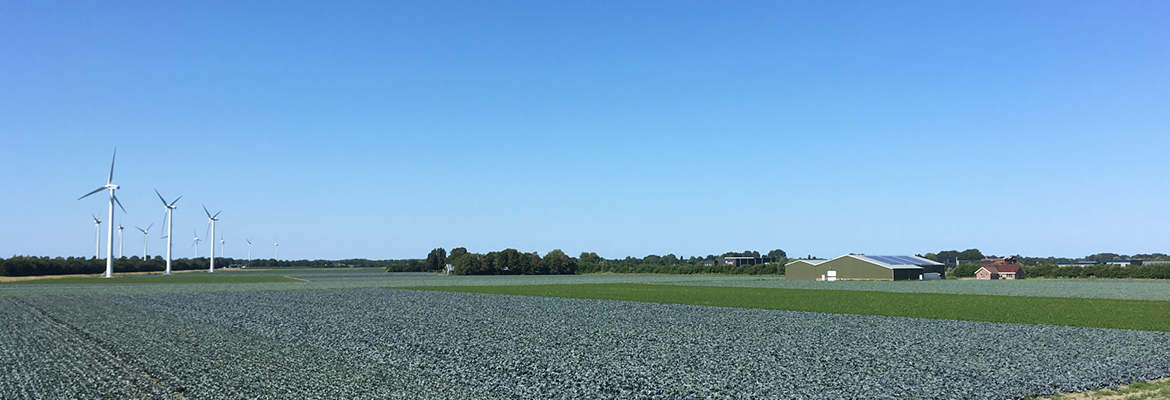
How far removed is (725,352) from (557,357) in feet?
16.7

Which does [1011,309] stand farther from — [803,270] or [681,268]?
[681,268]

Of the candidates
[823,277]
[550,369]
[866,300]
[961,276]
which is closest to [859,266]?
[823,277]

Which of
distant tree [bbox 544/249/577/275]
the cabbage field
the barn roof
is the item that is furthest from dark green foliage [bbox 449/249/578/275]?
the cabbage field

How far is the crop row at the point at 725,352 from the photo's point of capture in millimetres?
16094

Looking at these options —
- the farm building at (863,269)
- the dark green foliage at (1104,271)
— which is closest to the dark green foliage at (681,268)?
the farm building at (863,269)

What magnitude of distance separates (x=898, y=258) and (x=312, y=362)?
98.6m

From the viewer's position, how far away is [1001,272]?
105 m

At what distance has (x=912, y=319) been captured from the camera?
108 ft

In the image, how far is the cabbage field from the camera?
51.6 ft

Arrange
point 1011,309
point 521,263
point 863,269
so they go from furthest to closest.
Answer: point 521,263, point 863,269, point 1011,309

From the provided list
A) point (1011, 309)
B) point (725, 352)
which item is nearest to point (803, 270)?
point (1011, 309)

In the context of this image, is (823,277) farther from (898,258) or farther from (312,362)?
(312,362)

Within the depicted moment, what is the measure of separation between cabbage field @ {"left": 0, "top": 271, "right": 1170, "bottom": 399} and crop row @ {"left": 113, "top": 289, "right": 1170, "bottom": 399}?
0.09 meters

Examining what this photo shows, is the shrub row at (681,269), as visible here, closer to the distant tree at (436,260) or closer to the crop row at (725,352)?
the distant tree at (436,260)
